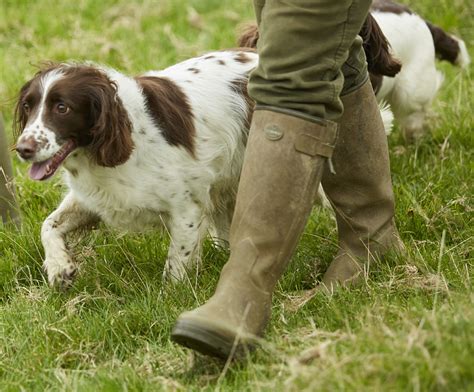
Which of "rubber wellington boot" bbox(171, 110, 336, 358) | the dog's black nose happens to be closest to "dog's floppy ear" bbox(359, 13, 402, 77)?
"rubber wellington boot" bbox(171, 110, 336, 358)

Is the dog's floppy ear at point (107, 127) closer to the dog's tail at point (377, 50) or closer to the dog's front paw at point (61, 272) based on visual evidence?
the dog's front paw at point (61, 272)

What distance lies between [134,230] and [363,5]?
5.73ft

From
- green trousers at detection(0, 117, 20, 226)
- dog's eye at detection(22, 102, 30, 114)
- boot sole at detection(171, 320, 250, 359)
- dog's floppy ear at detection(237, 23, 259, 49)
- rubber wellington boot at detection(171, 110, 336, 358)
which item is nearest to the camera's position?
boot sole at detection(171, 320, 250, 359)

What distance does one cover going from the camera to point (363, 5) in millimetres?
3244

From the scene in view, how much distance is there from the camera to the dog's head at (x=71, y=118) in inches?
161

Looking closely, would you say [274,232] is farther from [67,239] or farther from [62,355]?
[67,239]

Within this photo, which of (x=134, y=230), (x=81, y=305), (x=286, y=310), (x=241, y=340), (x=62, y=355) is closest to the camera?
(x=241, y=340)

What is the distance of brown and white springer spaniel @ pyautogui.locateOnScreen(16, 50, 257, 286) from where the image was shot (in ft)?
13.7

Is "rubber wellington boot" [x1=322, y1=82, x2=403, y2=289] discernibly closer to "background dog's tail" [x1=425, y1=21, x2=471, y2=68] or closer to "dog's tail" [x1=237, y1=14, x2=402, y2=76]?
"dog's tail" [x1=237, y1=14, x2=402, y2=76]

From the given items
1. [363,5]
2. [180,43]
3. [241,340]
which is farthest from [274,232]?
[180,43]

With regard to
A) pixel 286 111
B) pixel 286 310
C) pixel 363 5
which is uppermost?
pixel 363 5

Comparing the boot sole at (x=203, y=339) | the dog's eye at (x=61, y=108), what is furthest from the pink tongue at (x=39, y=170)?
the boot sole at (x=203, y=339)

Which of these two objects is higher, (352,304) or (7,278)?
(352,304)

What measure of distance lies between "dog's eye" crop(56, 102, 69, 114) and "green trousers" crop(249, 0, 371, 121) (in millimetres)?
1092
